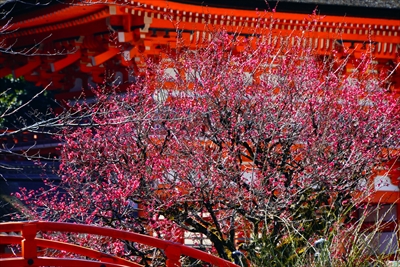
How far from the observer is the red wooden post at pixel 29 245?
6160 mm

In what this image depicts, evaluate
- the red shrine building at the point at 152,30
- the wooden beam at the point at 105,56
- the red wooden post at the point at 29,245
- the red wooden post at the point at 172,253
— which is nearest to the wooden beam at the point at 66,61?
the red shrine building at the point at 152,30

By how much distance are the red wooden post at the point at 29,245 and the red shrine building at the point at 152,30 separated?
5.96 meters

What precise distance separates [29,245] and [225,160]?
3641mm

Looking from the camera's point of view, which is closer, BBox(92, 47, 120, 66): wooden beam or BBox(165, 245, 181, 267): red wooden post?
BBox(165, 245, 181, 267): red wooden post

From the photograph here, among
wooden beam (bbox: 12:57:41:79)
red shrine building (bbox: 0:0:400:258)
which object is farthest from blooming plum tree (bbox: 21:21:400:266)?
wooden beam (bbox: 12:57:41:79)

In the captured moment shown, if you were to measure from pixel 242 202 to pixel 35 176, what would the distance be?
17.9 ft

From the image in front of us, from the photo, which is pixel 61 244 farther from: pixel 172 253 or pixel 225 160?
pixel 225 160

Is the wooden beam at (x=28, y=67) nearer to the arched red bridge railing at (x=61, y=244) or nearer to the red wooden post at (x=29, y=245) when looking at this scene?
the arched red bridge railing at (x=61, y=244)

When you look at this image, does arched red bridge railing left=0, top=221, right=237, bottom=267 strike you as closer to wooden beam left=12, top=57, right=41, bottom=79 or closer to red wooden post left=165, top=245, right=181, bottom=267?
red wooden post left=165, top=245, right=181, bottom=267

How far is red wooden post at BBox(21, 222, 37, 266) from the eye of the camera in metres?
6.16

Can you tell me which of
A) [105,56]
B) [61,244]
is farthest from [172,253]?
[105,56]

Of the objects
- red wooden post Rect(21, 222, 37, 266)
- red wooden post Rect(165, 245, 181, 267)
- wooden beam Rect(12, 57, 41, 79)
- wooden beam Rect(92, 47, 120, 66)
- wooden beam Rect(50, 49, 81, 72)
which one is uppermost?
red wooden post Rect(21, 222, 37, 266)

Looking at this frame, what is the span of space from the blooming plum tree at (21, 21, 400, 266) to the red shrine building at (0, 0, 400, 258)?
2096mm

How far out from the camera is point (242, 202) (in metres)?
9.23
